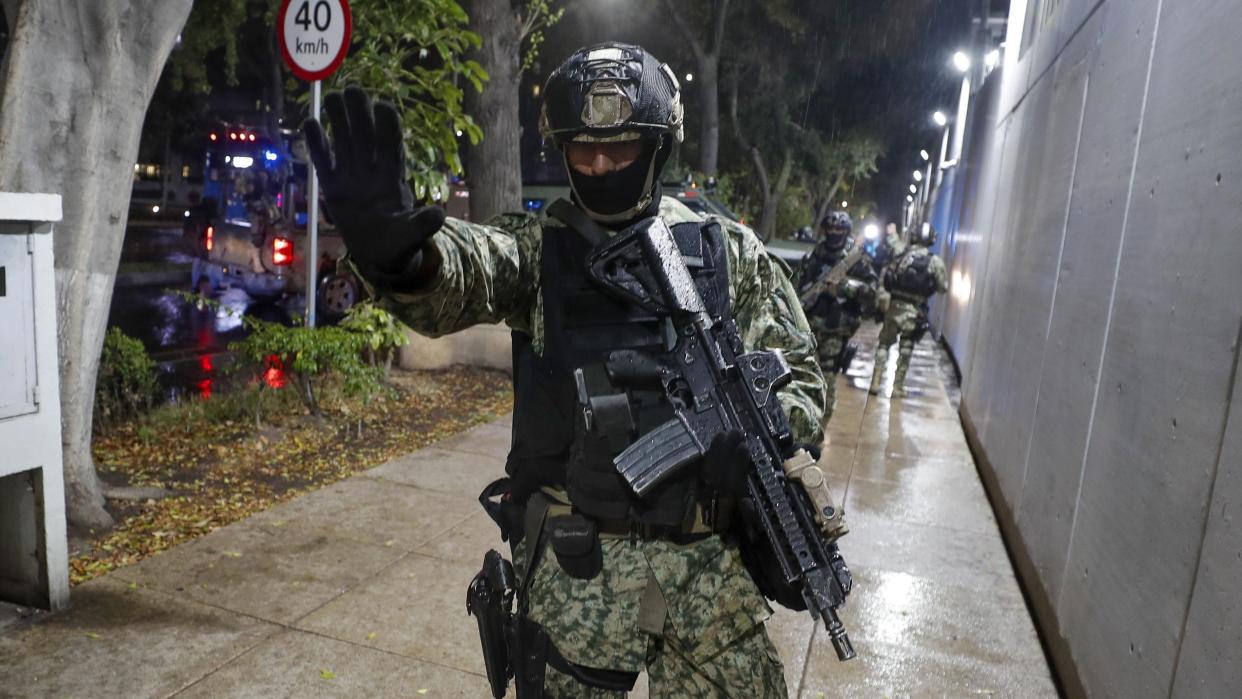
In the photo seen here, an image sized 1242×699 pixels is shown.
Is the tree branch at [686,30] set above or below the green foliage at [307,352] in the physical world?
above

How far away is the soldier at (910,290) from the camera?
8422mm

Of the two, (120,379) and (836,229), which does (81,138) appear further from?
(836,229)

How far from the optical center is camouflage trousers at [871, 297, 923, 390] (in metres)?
8.55

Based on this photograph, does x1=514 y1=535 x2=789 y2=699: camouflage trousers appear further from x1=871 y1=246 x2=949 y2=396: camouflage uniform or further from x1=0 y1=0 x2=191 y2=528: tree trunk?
x1=871 y1=246 x2=949 y2=396: camouflage uniform

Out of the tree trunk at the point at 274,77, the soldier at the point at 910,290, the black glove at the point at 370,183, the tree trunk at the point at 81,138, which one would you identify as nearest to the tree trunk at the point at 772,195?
the tree trunk at the point at 274,77

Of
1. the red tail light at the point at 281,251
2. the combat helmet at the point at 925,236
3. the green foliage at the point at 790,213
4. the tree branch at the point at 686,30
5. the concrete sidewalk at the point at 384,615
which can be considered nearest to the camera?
the concrete sidewalk at the point at 384,615

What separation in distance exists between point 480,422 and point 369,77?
2.75 m

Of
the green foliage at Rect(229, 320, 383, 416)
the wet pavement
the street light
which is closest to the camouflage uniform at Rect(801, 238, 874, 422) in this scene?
the green foliage at Rect(229, 320, 383, 416)

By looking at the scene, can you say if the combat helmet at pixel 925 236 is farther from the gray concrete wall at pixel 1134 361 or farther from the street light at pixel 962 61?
the street light at pixel 962 61

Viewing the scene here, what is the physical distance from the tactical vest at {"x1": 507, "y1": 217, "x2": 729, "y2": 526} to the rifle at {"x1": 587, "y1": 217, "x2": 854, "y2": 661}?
59mm

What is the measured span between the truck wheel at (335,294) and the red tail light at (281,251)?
0.56 m

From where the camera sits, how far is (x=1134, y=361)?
2846mm

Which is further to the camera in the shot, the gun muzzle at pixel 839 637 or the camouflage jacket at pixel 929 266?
the camouflage jacket at pixel 929 266

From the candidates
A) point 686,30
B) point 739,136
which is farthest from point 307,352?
point 739,136
